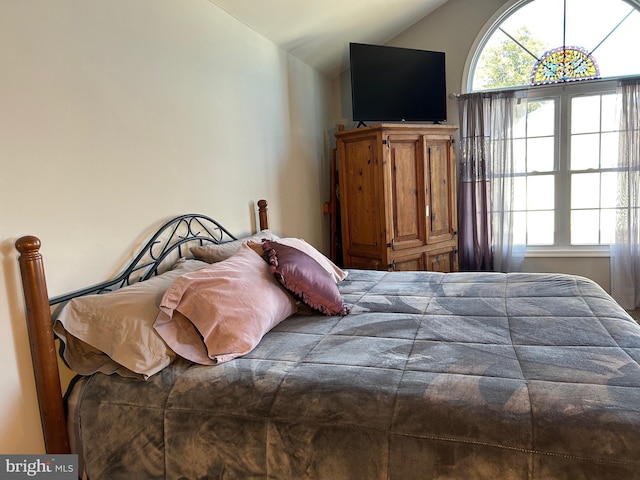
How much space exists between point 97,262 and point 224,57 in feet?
4.94

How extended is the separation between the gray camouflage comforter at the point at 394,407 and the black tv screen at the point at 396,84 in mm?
2404

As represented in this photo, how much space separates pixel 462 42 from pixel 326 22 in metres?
1.51

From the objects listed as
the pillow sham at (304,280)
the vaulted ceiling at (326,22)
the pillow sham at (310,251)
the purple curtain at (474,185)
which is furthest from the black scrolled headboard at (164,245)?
the purple curtain at (474,185)

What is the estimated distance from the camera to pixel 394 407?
4.32 ft

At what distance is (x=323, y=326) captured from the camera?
78.2 inches

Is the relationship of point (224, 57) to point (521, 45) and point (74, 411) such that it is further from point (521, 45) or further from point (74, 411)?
point (521, 45)

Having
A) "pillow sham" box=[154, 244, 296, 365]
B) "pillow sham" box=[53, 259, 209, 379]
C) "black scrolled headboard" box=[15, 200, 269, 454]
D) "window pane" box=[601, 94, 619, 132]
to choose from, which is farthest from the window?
"black scrolled headboard" box=[15, 200, 269, 454]

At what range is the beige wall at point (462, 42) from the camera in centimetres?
416

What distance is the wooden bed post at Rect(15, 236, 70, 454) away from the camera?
151 centimetres

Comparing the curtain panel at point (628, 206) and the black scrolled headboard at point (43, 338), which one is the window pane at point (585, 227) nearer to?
the curtain panel at point (628, 206)

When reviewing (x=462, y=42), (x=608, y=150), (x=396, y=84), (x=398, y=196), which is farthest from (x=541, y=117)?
(x=398, y=196)

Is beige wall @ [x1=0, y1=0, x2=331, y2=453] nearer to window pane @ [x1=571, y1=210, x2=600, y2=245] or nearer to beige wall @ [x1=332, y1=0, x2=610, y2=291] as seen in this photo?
beige wall @ [x1=332, y1=0, x2=610, y2=291]

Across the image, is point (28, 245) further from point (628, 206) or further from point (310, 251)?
point (628, 206)

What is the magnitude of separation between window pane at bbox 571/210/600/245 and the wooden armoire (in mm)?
1126
